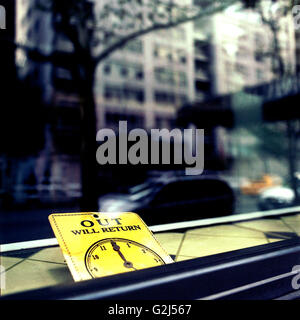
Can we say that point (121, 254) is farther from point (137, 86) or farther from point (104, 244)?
point (137, 86)

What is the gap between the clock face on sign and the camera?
1.19m

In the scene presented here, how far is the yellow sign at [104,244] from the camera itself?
1.19 metres

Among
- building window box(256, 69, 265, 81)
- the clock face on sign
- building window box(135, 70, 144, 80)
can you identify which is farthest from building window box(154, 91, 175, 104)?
the clock face on sign

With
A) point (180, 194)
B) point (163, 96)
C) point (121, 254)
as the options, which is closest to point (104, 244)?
point (121, 254)

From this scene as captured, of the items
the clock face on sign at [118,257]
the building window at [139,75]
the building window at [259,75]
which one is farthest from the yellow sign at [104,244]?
the building window at [139,75]

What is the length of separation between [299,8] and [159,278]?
257 centimetres

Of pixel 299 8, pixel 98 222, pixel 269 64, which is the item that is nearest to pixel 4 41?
pixel 98 222

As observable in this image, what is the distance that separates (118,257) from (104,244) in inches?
3.9

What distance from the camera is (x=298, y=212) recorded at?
2.70 metres

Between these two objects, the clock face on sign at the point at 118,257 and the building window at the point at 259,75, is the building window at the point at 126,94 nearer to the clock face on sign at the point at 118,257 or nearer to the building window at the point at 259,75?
the building window at the point at 259,75

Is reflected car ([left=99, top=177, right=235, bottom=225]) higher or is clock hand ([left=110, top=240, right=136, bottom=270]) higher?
clock hand ([left=110, top=240, right=136, bottom=270])

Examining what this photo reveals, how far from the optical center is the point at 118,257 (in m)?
1.28

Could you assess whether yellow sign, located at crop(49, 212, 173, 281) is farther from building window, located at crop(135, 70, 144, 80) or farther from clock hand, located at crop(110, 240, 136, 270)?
building window, located at crop(135, 70, 144, 80)

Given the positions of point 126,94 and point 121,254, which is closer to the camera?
point 121,254
